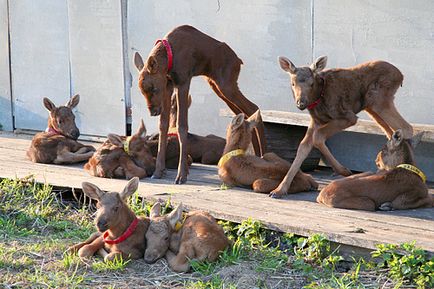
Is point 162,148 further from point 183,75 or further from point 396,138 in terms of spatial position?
point 396,138

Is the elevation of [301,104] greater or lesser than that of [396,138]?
greater

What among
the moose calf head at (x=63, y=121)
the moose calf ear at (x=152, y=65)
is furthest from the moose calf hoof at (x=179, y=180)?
the moose calf head at (x=63, y=121)

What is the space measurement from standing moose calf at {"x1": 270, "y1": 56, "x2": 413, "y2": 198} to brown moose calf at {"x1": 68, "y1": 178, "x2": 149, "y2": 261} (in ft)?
5.33

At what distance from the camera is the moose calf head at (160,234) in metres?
7.35

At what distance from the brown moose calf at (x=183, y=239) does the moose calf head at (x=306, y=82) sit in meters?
1.54

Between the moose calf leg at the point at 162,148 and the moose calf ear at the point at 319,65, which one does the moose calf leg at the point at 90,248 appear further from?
the moose calf ear at the point at 319,65

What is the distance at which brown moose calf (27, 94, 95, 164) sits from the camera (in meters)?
10.8

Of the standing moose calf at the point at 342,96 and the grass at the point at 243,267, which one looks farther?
the standing moose calf at the point at 342,96

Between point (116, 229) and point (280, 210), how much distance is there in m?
1.47

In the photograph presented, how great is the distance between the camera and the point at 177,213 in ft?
24.7

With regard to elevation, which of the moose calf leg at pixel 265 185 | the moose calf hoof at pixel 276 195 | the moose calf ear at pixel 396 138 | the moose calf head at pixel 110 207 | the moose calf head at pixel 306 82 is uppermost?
→ the moose calf head at pixel 306 82

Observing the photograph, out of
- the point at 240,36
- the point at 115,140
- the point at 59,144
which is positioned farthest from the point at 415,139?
the point at 59,144

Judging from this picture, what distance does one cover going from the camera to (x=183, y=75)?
9383 millimetres

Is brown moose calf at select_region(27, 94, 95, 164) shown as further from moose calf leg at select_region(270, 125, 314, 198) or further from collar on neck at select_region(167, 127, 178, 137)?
moose calf leg at select_region(270, 125, 314, 198)
